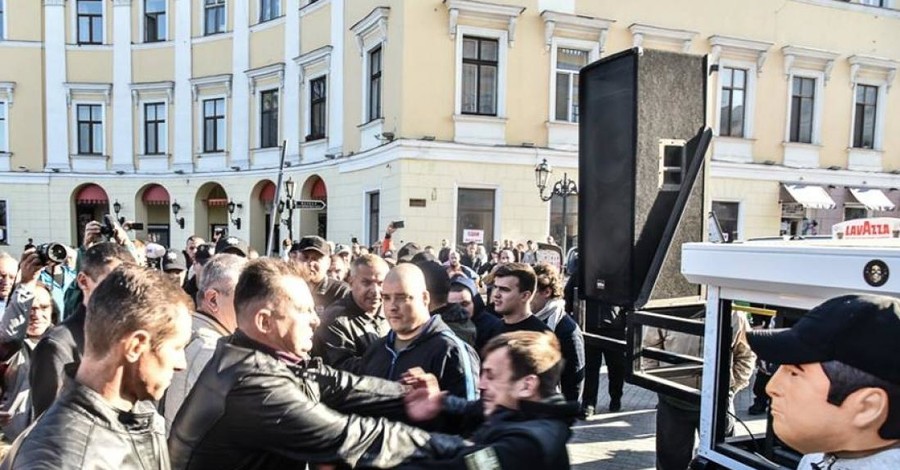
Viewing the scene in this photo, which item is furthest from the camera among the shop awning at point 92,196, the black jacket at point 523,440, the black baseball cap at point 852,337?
the shop awning at point 92,196

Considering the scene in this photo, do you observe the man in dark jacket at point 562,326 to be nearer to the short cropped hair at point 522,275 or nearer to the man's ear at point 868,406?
the short cropped hair at point 522,275

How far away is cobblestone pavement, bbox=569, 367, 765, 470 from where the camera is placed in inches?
196

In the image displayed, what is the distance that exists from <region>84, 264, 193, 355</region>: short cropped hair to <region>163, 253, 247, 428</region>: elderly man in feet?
3.23

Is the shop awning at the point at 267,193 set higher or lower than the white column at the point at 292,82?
lower

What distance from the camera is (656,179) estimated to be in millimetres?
3715

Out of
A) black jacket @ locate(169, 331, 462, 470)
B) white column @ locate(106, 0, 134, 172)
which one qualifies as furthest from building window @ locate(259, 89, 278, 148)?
black jacket @ locate(169, 331, 462, 470)

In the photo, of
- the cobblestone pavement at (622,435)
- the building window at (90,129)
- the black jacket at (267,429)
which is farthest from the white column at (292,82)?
the black jacket at (267,429)

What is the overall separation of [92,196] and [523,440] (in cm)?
2670

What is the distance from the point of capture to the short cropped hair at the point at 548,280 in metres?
5.04

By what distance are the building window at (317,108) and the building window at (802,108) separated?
1435cm

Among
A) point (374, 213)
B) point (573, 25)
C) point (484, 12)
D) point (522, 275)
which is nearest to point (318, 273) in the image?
point (522, 275)

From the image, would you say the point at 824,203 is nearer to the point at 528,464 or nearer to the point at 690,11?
the point at 690,11

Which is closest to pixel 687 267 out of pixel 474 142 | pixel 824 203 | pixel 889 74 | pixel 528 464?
pixel 528 464

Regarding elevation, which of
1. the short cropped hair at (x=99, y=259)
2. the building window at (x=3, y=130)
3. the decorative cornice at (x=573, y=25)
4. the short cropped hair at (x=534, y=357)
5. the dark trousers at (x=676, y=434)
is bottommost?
the dark trousers at (x=676, y=434)
